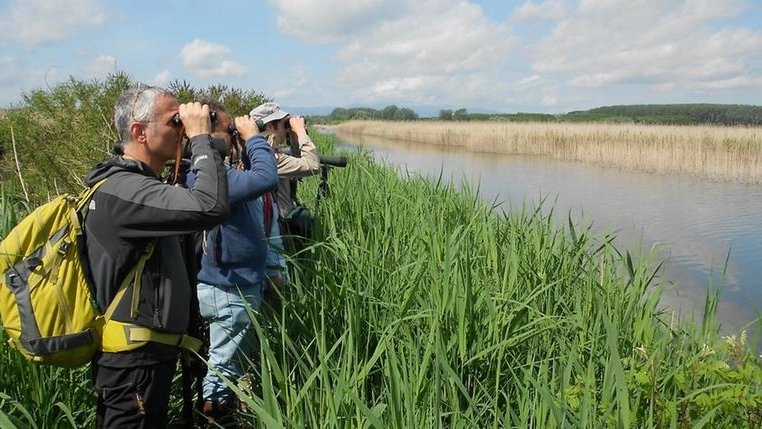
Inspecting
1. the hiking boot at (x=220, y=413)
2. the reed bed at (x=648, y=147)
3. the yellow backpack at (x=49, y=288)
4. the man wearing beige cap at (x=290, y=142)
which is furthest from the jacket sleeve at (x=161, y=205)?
the reed bed at (x=648, y=147)

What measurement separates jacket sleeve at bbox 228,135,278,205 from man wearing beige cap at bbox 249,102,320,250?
637 mm

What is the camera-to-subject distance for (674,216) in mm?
8531

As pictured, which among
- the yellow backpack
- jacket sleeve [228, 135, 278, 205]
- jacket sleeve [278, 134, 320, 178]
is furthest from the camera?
jacket sleeve [278, 134, 320, 178]

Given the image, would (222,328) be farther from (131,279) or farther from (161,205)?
(161,205)

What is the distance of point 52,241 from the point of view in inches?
57.7

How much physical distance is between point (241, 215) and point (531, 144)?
1986cm

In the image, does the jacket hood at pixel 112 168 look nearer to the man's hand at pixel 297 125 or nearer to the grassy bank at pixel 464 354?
the grassy bank at pixel 464 354

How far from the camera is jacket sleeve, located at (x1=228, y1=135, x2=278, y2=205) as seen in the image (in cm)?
203

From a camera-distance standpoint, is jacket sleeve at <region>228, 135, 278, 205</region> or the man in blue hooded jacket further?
the man in blue hooded jacket

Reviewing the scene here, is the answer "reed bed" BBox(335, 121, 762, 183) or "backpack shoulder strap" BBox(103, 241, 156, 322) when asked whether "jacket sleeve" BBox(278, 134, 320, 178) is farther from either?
"reed bed" BBox(335, 121, 762, 183)

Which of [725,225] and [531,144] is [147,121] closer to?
[725,225]

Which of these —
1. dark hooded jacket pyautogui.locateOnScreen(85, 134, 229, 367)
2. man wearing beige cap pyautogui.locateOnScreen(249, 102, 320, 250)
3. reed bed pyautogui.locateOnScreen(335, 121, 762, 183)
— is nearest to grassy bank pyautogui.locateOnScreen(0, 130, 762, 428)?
dark hooded jacket pyautogui.locateOnScreen(85, 134, 229, 367)

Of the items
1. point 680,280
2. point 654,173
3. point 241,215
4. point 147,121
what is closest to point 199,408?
point 241,215

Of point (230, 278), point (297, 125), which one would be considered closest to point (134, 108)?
point (230, 278)
